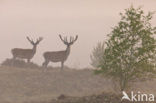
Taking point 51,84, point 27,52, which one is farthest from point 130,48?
point 27,52

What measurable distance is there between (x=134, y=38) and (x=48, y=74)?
43.0 ft

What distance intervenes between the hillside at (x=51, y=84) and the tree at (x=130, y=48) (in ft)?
20.2

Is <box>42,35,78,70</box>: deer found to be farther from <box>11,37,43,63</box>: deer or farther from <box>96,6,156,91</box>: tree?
<box>96,6,156,91</box>: tree

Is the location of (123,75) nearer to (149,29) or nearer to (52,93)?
(149,29)

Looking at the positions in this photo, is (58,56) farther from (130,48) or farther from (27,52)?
(130,48)

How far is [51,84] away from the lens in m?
27.6

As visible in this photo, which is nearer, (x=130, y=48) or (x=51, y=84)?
(x=130, y=48)

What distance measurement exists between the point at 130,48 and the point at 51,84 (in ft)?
35.1

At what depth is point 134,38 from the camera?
18.2 metres

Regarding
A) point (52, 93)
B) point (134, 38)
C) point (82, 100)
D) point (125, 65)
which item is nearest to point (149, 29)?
point (134, 38)

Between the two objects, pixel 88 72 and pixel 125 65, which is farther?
pixel 88 72

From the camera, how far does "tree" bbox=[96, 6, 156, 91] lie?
1798 cm

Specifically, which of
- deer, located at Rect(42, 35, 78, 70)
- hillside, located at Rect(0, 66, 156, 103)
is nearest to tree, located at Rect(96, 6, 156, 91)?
hillside, located at Rect(0, 66, 156, 103)

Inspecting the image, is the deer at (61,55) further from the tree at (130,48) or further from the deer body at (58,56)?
the tree at (130,48)
